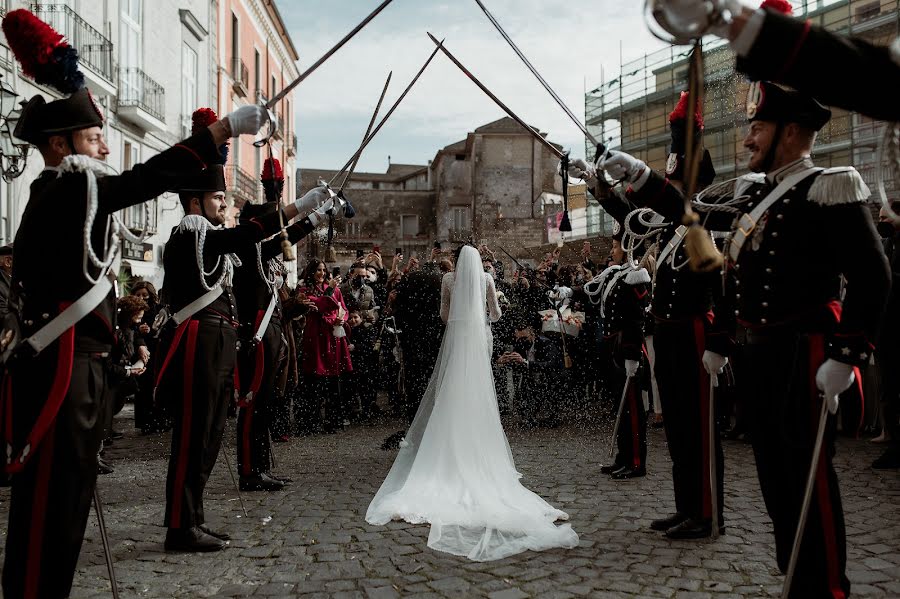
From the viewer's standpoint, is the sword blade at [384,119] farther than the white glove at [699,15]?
Yes

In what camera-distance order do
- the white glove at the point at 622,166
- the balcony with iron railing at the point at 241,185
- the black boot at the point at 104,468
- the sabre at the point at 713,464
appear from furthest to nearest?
the balcony with iron railing at the point at 241,185 < the black boot at the point at 104,468 < the sabre at the point at 713,464 < the white glove at the point at 622,166

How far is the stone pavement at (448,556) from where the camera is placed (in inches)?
144

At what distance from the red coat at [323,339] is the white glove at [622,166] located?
622cm

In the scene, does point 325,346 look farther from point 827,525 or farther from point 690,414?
point 827,525

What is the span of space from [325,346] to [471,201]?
34805 mm

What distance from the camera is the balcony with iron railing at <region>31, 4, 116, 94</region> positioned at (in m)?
14.0

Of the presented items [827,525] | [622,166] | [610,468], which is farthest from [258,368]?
[827,525]

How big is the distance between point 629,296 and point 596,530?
7.76 ft

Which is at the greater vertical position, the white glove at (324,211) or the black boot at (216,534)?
the white glove at (324,211)

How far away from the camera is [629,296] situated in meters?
6.42

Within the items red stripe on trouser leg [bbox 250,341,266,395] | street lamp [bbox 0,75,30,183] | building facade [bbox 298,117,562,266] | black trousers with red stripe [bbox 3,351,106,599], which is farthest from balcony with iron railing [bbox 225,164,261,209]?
black trousers with red stripe [bbox 3,351,106,599]

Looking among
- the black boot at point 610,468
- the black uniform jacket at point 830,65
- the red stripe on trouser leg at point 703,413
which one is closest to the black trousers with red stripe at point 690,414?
the red stripe on trouser leg at point 703,413

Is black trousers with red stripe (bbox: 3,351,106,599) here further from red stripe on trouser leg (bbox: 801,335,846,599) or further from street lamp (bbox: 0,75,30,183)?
street lamp (bbox: 0,75,30,183)

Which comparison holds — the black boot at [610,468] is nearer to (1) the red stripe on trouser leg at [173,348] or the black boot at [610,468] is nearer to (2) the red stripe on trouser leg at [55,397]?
(1) the red stripe on trouser leg at [173,348]
